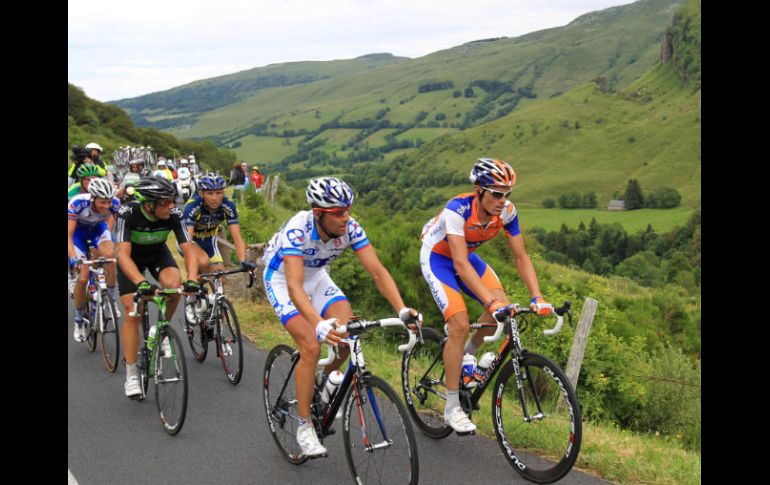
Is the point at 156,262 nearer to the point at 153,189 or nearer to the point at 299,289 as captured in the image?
the point at 153,189

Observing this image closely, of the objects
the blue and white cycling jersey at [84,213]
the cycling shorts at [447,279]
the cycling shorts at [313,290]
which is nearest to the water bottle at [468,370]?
the cycling shorts at [447,279]

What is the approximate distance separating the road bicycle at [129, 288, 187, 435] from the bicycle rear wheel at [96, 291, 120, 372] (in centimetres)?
158

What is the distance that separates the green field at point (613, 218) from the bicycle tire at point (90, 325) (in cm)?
9754

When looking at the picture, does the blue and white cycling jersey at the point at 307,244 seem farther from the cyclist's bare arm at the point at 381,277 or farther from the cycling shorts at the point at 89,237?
the cycling shorts at the point at 89,237

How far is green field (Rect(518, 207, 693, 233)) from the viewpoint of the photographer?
338 feet

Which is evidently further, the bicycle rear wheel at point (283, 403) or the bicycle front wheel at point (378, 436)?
the bicycle rear wheel at point (283, 403)

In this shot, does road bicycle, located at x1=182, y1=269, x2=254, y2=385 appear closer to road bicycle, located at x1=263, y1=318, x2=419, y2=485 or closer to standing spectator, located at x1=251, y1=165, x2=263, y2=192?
road bicycle, located at x1=263, y1=318, x2=419, y2=485

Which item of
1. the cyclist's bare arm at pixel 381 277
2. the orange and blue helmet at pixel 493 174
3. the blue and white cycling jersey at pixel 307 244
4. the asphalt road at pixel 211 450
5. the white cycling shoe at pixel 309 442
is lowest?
the asphalt road at pixel 211 450

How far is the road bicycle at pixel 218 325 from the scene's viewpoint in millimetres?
7973

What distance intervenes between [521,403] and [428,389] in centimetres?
120

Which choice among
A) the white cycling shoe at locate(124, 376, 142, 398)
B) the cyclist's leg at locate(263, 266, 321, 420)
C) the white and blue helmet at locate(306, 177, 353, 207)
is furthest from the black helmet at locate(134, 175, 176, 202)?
the white and blue helmet at locate(306, 177, 353, 207)

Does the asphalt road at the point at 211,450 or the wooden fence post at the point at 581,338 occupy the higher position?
the wooden fence post at the point at 581,338

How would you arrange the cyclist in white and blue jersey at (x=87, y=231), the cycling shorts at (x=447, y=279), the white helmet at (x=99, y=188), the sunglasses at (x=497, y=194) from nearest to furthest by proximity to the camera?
the sunglasses at (x=497, y=194), the cycling shorts at (x=447, y=279), the white helmet at (x=99, y=188), the cyclist in white and blue jersey at (x=87, y=231)
